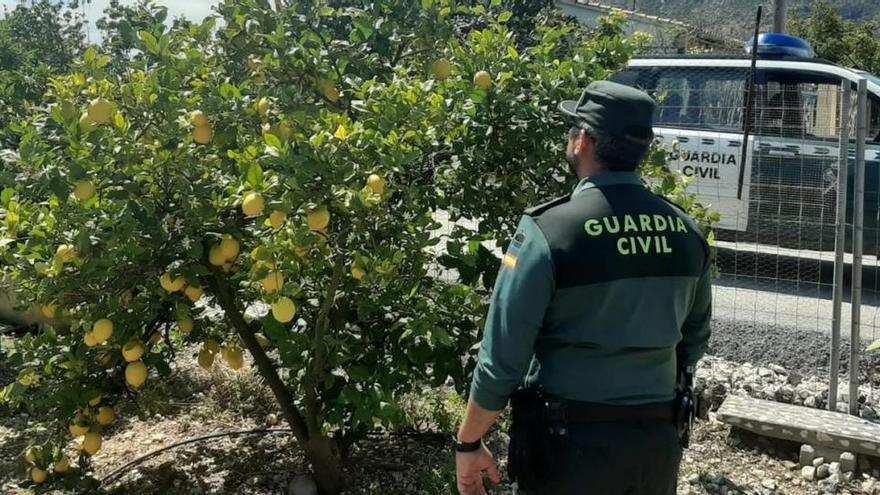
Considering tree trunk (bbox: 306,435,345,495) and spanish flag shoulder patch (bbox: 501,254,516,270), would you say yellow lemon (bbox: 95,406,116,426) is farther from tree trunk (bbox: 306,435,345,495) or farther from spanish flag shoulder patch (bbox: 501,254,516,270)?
spanish flag shoulder patch (bbox: 501,254,516,270)

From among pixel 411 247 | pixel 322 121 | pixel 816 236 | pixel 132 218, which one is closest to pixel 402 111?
pixel 322 121

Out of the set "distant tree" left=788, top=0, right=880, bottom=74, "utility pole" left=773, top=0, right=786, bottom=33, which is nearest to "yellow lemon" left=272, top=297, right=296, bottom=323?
"utility pole" left=773, top=0, right=786, bottom=33

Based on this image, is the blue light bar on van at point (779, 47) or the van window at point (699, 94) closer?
the van window at point (699, 94)

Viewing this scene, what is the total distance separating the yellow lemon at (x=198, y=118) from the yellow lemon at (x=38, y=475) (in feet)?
4.94

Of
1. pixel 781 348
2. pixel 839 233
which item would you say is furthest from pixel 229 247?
pixel 781 348

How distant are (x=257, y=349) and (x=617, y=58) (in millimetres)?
1802

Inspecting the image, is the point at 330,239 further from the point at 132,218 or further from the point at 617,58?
the point at 617,58

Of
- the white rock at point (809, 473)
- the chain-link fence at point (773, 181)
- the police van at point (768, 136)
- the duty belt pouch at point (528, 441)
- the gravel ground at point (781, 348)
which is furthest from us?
the police van at point (768, 136)

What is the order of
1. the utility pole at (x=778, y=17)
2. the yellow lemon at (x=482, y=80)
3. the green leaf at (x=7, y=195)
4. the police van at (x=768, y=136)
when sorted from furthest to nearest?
the utility pole at (x=778, y=17) → the police van at (x=768, y=136) → the yellow lemon at (x=482, y=80) → the green leaf at (x=7, y=195)

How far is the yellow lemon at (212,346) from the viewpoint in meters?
3.26

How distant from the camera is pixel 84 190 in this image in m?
2.44

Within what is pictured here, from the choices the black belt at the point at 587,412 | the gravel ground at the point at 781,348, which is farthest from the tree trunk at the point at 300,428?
the gravel ground at the point at 781,348

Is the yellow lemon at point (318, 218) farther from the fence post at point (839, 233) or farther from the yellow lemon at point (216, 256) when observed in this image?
the fence post at point (839, 233)

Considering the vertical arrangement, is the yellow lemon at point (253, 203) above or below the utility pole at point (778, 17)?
below
